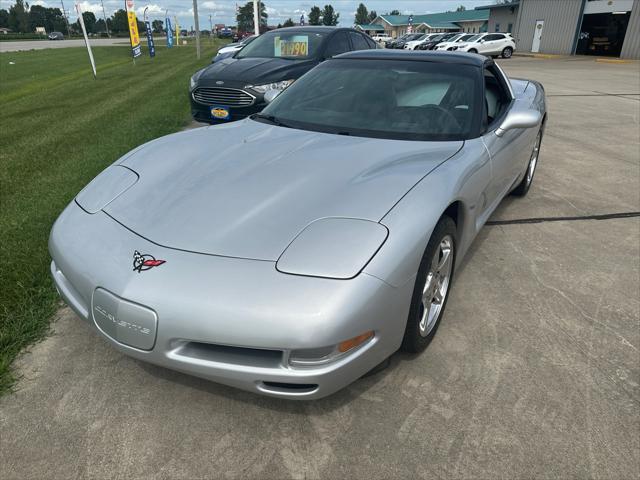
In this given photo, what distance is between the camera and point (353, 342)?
5.52 feet

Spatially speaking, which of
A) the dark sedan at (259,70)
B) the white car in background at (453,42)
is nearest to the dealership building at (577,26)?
the white car in background at (453,42)

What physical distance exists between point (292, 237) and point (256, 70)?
5.60 metres

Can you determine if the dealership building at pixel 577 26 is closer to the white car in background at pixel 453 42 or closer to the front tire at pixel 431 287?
the white car in background at pixel 453 42

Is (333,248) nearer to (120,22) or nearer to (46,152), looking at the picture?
(46,152)

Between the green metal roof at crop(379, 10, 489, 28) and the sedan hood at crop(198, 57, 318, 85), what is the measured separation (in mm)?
56515

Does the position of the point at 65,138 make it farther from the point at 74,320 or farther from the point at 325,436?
the point at 325,436

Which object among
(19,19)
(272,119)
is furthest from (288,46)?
(19,19)

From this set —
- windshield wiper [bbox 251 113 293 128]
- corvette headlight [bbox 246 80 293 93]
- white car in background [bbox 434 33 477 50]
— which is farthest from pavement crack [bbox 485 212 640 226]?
white car in background [bbox 434 33 477 50]

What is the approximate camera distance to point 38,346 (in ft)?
7.84

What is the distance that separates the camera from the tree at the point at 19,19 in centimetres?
10443

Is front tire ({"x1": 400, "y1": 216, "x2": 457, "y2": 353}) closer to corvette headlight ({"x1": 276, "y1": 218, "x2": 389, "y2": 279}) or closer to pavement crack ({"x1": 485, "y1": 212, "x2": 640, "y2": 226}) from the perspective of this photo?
corvette headlight ({"x1": 276, "y1": 218, "x2": 389, "y2": 279})

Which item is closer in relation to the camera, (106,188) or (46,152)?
(106,188)

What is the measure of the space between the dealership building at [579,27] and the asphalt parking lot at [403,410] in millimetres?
31008

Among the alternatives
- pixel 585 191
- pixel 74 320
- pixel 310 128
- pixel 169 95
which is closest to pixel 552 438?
pixel 310 128
